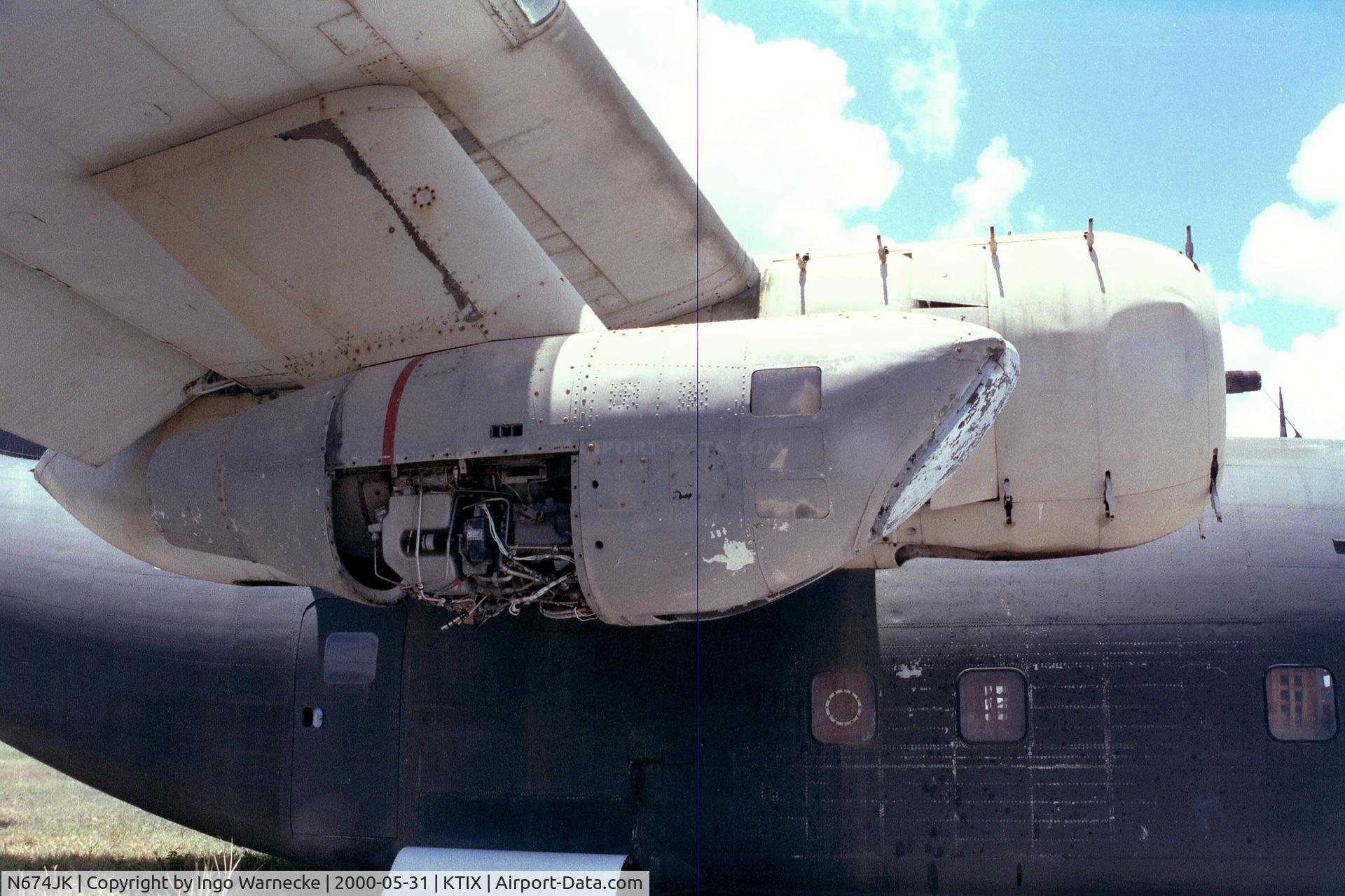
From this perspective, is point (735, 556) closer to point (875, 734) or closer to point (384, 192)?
point (875, 734)

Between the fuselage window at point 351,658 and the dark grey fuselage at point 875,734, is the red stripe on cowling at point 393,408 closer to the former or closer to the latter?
the dark grey fuselage at point 875,734

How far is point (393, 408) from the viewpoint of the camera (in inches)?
250

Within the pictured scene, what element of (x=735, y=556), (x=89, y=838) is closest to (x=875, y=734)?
(x=735, y=556)

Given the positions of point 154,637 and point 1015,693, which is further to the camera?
point 154,637

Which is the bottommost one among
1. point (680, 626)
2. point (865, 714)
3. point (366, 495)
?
point (865, 714)

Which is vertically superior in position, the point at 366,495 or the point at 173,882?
the point at 366,495

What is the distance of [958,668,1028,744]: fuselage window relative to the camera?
7461 millimetres

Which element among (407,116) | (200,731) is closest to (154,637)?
(200,731)

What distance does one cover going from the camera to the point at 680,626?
7.91m

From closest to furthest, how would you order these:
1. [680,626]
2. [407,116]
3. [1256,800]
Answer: [407,116], [1256,800], [680,626]

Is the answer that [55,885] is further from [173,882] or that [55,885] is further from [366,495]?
[366,495]

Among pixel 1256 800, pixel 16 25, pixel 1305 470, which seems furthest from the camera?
pixel 1305 470

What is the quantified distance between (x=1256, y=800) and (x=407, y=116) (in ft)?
22.2

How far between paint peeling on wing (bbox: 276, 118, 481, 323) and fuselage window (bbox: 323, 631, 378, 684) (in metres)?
2.99
